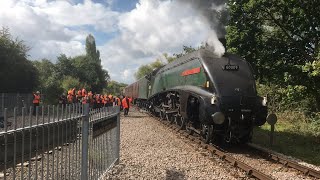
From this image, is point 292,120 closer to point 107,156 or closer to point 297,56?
point 297,56

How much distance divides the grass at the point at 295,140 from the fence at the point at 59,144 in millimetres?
6019

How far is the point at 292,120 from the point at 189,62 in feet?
26.9

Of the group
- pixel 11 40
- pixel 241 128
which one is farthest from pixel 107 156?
pixel 11 40

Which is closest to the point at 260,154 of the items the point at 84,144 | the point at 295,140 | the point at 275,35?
the point at 295,140

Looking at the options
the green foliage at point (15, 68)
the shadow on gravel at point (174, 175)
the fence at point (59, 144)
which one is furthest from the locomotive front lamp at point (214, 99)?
the green foliage at point (15, 68)

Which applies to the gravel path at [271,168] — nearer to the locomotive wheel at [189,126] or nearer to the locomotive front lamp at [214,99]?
the locomotive front lamp at [214,99]

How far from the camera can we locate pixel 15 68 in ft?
107

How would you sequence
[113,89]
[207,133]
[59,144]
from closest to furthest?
[59,144]
[207,133]
[113,89]

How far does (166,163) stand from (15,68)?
87.9ft

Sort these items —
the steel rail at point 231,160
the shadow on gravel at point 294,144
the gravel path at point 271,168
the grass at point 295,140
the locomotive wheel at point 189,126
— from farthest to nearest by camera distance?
the locomotive wheel at point 189,126
the grass at point 295,140
the shadow on gravel at point 294,144
the gravel path at point 271,168
the steel rail at point 231,160

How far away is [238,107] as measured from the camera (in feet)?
36.3

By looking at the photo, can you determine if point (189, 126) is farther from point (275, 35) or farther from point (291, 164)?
point (275, 35)

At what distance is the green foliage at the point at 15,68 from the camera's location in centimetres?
3145

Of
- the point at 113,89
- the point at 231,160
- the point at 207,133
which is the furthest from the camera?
the point at 113,89
